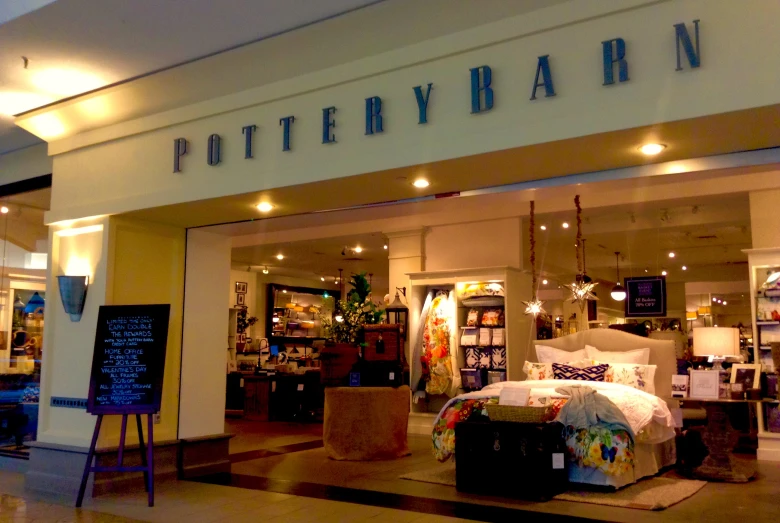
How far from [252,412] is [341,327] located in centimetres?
454

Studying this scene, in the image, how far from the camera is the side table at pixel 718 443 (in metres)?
6.45

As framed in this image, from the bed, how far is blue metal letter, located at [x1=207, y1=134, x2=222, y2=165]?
124 inches

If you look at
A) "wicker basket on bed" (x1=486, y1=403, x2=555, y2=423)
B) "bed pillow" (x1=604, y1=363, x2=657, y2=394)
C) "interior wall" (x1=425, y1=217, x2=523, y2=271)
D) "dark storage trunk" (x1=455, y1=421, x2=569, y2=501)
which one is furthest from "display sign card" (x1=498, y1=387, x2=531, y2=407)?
"interior wall" (x1=425, y1=217, x2=523, y2=271)

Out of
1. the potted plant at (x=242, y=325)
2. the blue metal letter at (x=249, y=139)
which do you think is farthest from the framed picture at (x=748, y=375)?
the potted plant at (x=242, y=325)

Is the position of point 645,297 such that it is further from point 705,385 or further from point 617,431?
point 617,431

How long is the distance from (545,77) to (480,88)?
41 cm

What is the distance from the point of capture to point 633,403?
6203 millimetres

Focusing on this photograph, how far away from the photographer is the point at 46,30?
469 cm

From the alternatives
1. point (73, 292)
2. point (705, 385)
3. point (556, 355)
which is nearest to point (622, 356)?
point (556, 355)

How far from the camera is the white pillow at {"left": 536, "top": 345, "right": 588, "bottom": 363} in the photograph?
7980 mm

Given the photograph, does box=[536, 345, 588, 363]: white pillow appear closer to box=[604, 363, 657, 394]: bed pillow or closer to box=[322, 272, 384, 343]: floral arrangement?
box=[604, 363, 657, 394]: bed pillow

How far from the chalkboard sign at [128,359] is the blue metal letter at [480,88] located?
121 inches

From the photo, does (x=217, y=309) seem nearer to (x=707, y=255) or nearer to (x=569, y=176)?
(x=569, y=176)

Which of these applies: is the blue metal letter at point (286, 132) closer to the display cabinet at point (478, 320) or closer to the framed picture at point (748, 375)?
the display cabinet at point (478, 320)
